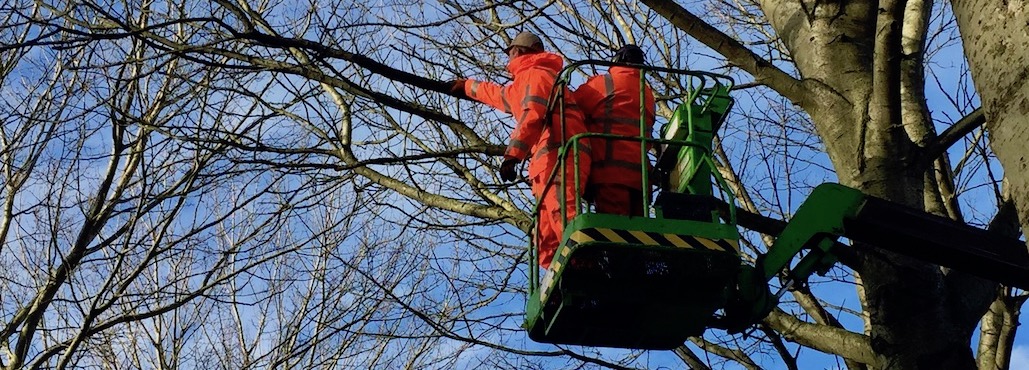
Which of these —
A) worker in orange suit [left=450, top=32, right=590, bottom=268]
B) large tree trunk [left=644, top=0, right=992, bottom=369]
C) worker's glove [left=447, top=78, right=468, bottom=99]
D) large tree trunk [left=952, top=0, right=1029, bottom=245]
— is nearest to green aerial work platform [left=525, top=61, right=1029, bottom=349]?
worker in orange suit [left=450, top=32, right=590, bottom=268]

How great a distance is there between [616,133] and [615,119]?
70 millimetres

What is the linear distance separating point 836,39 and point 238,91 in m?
3.58

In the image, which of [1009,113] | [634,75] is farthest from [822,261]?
[1009,113]

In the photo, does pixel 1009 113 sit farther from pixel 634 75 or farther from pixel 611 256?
pixel 634 75

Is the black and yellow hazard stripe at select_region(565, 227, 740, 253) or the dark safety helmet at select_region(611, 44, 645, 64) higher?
the dark safety helmet at select_region(611, 44, 645, 64)

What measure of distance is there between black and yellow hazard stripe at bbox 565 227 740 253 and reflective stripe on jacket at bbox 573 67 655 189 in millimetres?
906

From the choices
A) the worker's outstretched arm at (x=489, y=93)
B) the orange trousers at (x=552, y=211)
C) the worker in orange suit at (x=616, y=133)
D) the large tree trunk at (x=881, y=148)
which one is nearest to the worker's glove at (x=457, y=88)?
the worker's outstretched arm at (x=489, y=93)

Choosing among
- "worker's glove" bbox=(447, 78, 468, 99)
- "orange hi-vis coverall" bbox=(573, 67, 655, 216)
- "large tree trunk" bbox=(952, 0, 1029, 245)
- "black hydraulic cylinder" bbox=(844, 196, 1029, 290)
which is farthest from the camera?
"worker's glove" bbox=(447, 78, 468, 99)

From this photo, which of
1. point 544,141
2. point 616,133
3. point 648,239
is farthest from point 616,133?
point 648,239

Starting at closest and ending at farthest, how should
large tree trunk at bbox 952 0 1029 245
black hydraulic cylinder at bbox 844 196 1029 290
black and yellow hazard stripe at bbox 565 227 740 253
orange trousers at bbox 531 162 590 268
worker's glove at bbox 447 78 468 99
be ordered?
large tree trunk at bbox 952 0 1029 245
black and yellow hazard stripe at bbox 565 227 740 253
black hydraulic cylinder at bbox 844 196 1029 290
orange trousers at bbox 531 162 590 268
worker's glove at bbox 447 78 468 99

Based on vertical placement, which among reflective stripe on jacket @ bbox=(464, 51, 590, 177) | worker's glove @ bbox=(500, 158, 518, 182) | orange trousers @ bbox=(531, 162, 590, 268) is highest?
reflective stripe on jacket @ bbox=(464, 51, 590, 177)

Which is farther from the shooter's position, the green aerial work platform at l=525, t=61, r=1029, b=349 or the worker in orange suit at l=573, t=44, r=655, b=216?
the worker in orange suit at l=573, t=44, r=655, b=216

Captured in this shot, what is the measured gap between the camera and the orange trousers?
505cm

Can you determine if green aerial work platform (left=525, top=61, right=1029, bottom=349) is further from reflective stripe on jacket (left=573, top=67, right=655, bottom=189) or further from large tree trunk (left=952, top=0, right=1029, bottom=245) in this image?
large tree trunk (left=952, top=0, right=1029, bottom=245)
